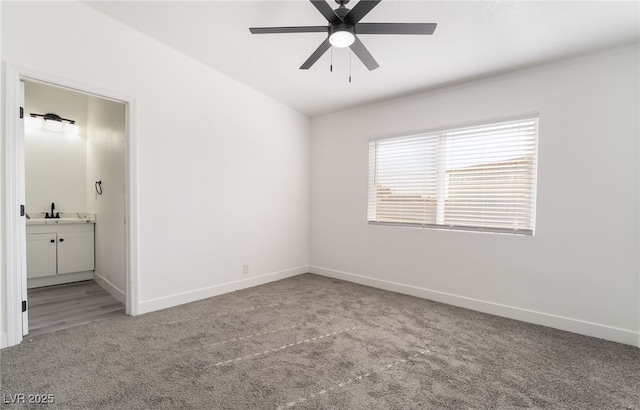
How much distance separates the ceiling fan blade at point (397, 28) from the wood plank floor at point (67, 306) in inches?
140

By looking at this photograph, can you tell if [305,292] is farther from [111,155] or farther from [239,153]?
[111,155]

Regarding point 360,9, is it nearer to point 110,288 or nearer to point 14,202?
point 14,202

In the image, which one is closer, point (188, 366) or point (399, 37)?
point (188, 366)

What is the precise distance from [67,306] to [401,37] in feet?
14.7

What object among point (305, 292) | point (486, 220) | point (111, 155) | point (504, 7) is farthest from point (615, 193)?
point (111, 155)

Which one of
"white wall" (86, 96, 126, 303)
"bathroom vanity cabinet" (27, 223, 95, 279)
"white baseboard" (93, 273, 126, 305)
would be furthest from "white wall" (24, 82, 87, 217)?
"white baseboard" (93, 273, 126, 305)

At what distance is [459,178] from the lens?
11.3 feet

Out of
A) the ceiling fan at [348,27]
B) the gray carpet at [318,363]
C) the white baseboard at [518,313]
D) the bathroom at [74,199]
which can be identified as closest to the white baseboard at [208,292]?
the gray carpet at [318,363]

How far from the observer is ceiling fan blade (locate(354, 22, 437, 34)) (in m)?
1.92

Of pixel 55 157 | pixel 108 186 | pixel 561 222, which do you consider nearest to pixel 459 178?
pixel 561 222

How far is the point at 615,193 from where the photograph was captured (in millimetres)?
2545

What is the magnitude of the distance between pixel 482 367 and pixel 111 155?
459cm

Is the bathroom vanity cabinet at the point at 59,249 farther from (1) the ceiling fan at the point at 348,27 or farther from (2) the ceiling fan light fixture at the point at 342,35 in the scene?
(2) the ceiling fan light fixture at the point at 342,35

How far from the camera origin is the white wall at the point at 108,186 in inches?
133
